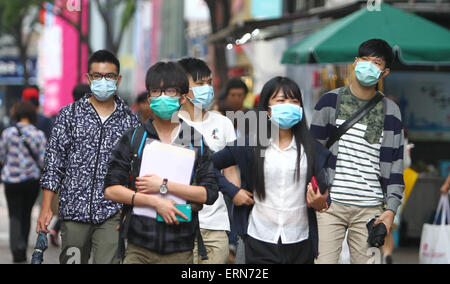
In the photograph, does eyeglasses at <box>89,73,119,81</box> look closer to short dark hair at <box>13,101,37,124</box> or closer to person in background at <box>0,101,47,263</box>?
person in background at <box>0,101,47,263</box>

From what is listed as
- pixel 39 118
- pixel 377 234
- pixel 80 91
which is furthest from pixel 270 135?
pixel 39 118

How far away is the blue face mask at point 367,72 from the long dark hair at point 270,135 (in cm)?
102

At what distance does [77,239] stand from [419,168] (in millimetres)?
8068

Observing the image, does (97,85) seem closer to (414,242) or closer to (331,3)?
(414,242)

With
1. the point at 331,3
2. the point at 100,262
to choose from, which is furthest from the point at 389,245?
the point at 331,3

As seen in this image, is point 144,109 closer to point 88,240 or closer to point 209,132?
point 209,132

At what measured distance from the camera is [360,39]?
11109 millimetres

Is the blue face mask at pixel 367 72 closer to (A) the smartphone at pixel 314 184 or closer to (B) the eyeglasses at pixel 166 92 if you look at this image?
(A) the smartphone at pixel 314 184

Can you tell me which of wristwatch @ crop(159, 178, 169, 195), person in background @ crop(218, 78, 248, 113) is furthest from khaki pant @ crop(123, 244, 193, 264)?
person in background @ crop(218, 78, 248, 113)

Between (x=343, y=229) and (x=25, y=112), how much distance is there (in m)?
5.80

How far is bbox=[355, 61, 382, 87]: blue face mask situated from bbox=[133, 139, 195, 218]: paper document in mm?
1842

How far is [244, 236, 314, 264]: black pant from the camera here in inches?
220

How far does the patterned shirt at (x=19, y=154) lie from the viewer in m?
11.4

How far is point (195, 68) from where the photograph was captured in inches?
288
